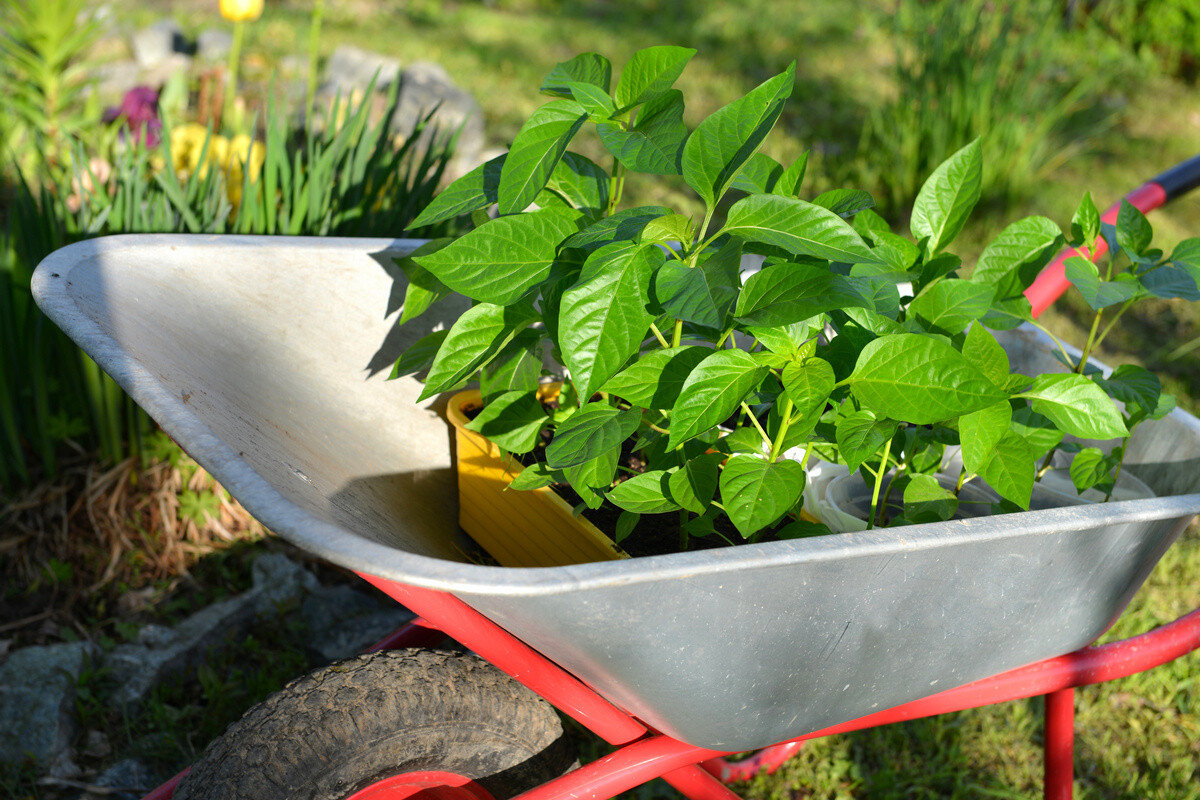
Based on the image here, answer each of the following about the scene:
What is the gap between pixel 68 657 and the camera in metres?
1.35

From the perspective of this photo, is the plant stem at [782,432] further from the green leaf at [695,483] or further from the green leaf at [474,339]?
the green leaf at [474,339]

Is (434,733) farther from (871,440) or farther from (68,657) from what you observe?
(68,657)

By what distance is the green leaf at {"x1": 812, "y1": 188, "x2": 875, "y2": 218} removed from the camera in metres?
0.80

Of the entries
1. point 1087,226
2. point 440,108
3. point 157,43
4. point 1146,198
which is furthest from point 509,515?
point 157,43

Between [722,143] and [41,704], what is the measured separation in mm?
1246

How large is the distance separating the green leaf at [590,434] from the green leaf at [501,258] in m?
0.12

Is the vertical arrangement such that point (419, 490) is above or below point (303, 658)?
above

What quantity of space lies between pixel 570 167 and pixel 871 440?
1.27ft

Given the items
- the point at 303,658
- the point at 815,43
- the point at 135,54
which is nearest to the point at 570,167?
the point at 303,658

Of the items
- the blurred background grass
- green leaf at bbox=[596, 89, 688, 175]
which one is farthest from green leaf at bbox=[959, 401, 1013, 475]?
the blurred background grass

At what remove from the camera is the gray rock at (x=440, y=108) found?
3.52 metres

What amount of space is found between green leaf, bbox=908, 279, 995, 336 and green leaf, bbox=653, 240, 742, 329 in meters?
0.22

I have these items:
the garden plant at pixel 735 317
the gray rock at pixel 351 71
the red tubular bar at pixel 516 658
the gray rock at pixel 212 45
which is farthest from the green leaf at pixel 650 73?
the gray rock at pixel 212 45

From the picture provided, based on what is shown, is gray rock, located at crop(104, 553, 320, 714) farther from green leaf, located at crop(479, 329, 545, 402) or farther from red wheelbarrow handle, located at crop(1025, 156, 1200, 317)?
red wheelbarrow handle, located at crop(1025, 156, 1200, 317)
